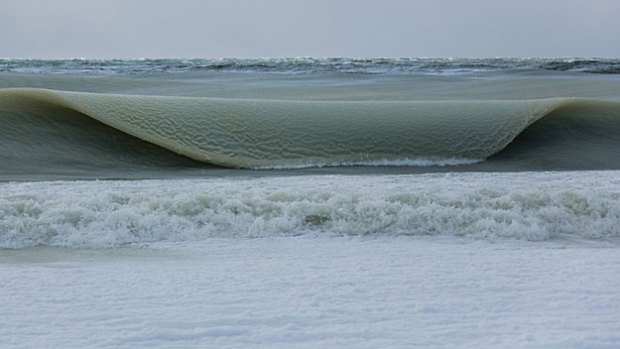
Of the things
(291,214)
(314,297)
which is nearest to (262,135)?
(291,214)

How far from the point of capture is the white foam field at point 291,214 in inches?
92.0

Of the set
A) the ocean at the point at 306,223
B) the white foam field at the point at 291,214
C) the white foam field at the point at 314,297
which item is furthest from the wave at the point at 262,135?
the white foam field at the point at 314,297

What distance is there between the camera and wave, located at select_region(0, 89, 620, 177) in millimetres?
3707

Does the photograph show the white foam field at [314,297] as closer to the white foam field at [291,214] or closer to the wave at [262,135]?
the white foam field at [291,214]

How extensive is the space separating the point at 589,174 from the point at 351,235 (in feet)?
5.41

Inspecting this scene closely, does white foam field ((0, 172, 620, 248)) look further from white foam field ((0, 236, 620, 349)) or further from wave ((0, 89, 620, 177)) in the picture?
wave ((0, 89, 620, 177))

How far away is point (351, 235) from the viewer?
2.37 meters

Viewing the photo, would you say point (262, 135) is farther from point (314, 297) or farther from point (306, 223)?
point (314, 297)

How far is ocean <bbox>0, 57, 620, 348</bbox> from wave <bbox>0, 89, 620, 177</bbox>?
12 millimetres

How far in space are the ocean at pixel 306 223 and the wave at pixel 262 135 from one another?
0.04 feet

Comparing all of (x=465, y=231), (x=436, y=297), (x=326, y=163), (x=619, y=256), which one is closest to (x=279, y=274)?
(x=436, y=297)

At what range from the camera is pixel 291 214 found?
8.13 ft

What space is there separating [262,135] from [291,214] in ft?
4.62

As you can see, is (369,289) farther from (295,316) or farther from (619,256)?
(619,256)
